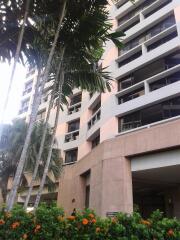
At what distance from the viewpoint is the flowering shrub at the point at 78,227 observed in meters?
5.54

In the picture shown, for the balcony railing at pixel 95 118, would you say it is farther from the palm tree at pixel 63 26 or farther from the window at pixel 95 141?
the palm tree at pixel 63 26

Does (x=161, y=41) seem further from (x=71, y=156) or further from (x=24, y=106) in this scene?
(x=24, y=106)

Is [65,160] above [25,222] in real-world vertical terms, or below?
above

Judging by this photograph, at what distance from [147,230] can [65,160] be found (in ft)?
76.1

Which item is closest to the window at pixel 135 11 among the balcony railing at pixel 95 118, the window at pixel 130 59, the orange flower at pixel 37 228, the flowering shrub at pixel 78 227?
the window at pixel 130 59

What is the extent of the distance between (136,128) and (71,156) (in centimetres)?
1110

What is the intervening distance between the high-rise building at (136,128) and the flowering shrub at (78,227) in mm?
8958

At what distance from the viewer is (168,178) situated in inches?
685

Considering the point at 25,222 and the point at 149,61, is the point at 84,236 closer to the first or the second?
the point at 25,222

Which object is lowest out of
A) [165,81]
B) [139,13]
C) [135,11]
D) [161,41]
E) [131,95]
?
[131,95]

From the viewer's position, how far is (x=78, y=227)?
5590mm

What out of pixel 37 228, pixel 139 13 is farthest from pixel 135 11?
pixel 37 228

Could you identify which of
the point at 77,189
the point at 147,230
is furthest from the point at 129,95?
the point at 147,230

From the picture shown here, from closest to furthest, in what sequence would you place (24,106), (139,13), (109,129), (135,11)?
1. (109,129)
2. (139,13)
3. (135,11)
4. (24,106)
